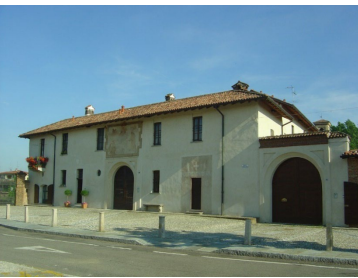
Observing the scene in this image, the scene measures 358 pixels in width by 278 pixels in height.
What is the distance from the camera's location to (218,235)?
1590 centimetres

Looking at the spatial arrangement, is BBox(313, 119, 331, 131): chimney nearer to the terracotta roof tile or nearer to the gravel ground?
the terracotta roof tile

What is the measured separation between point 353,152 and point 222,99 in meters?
8.40

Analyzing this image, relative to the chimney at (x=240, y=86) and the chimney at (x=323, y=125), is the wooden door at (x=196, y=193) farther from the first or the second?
the chimney at (x=323, y=125)

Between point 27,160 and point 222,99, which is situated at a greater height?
point 222,99

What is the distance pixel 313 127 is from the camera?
31.3 m

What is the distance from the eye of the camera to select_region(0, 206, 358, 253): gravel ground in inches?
534

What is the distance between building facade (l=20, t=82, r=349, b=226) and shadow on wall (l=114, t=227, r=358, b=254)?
600cm

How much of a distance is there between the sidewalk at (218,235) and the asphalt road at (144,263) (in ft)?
2.64

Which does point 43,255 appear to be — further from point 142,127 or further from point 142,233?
point 142,127

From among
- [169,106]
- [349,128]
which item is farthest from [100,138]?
[349,128]

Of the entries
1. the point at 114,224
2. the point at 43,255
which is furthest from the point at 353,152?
the point at 43,255

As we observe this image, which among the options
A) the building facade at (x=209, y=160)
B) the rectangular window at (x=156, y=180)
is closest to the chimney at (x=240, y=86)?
the building facade at (x=209, y=160)

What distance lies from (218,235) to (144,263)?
22.8ft

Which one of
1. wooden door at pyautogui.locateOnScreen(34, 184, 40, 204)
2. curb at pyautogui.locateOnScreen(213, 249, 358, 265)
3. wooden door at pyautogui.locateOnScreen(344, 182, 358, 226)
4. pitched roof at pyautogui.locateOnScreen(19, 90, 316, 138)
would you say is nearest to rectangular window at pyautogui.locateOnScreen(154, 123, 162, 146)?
pitched roof at pyautogui.locateOnScreen(19, 90, 316, 138)
